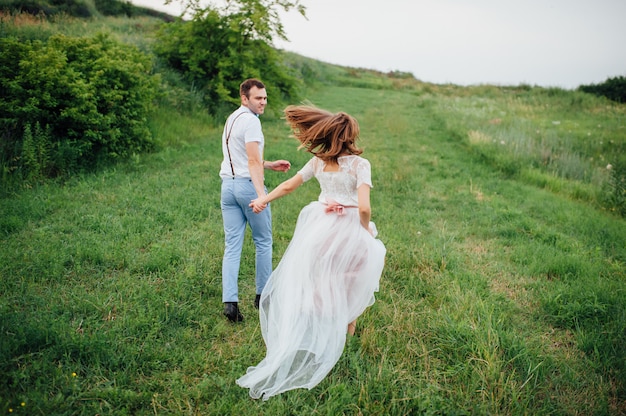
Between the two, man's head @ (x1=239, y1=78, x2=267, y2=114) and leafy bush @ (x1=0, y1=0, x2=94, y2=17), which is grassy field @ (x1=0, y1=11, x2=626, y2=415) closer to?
man's head @ (x1=239, y1=78, x2=267, y2=114)

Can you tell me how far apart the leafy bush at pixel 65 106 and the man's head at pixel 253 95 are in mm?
5376

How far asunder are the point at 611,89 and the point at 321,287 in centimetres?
3907

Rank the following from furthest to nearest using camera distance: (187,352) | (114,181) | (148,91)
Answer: (148,91)
(114,181)
(187,352)

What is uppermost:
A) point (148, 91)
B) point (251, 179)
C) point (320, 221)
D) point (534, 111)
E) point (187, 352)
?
point (534, 111)

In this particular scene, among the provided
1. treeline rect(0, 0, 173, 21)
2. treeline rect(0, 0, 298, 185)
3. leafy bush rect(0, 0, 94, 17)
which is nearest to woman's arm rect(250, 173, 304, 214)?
treeline rect(0, 0, 298, 185)

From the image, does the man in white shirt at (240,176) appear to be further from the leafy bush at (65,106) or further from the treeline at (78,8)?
the treeline at (78,8)

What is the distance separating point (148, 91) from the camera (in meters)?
9.88

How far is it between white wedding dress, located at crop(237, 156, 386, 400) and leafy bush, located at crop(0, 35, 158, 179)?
621 centimetres

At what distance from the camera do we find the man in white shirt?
4.16m

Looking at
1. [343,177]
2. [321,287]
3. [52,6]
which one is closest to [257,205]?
[343,177]

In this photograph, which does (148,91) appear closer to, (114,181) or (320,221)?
(114,181)

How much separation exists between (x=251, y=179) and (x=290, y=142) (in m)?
9.11

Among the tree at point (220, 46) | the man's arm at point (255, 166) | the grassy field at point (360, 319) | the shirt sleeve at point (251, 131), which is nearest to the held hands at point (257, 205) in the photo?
the man's arm at point (255, 166)

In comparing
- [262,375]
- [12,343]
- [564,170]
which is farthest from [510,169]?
[12,343]
